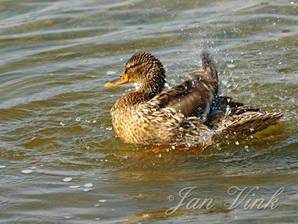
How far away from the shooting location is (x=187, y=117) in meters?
9.20

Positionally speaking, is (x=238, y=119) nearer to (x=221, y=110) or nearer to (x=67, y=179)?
(x=221, y=110)

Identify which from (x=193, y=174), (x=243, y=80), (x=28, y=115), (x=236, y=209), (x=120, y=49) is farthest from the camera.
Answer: (x=120, y=49)

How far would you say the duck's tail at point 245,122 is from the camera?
921 cm

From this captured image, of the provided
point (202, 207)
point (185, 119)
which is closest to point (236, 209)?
point (202, 207)

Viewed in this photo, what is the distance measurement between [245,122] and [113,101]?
1946 mm

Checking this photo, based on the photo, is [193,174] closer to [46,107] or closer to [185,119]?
[185,119]

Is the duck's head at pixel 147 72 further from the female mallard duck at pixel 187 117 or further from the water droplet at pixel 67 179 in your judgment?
the water droplet at pixel 67 179

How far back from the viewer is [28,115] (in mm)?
10125

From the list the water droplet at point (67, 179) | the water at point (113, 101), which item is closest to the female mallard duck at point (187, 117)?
the water at point (113, 101)

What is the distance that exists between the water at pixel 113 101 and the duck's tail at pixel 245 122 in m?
0.17

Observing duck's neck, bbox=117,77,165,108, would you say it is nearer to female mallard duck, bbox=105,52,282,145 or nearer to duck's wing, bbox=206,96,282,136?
female mallard duck, bbox=105,52,282,145

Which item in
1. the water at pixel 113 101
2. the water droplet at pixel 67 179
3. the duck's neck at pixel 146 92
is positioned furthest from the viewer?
the duck's neck at pixel 146 92

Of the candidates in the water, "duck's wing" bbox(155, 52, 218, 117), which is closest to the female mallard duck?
"duck's wing" bbox(155, 52, 218, 117)

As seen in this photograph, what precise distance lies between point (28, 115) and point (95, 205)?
2876 mm
